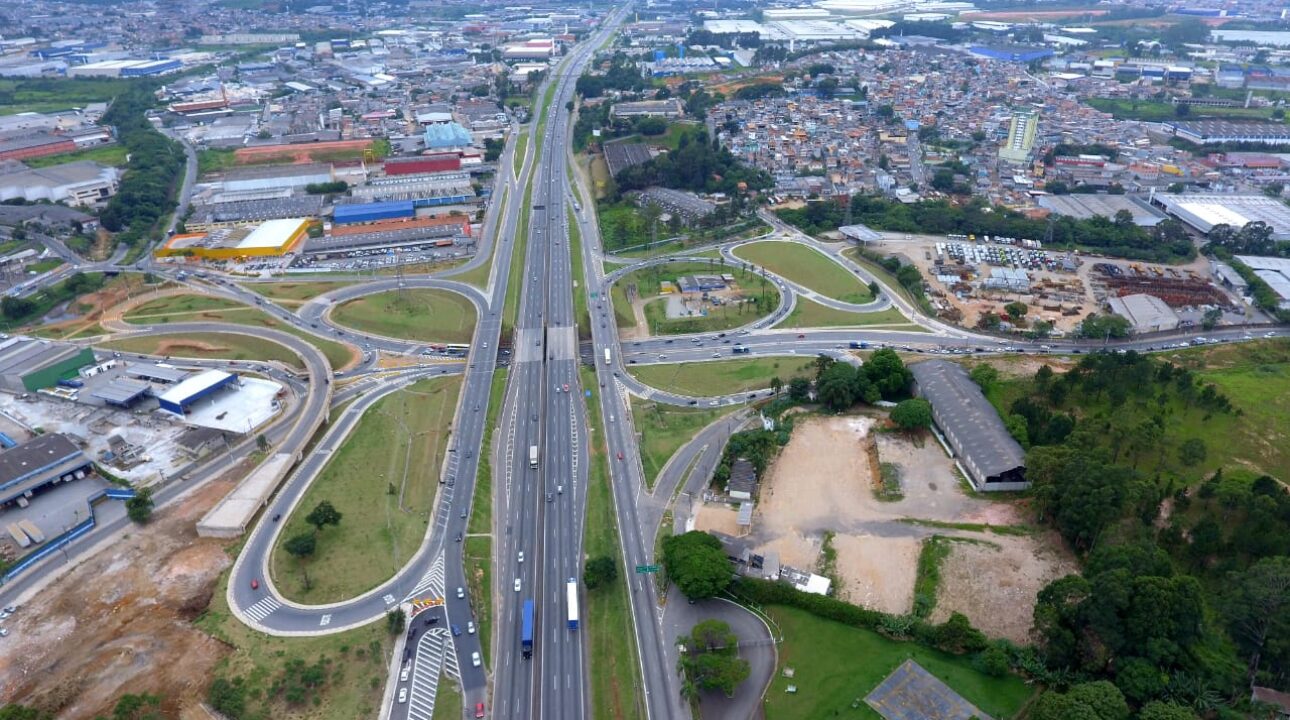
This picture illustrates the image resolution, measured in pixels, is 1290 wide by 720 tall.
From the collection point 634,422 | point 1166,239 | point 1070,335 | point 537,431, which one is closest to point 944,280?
point 1070,335

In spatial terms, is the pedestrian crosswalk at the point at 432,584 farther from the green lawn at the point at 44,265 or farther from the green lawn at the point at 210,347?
the green lawn at the point at 44,265

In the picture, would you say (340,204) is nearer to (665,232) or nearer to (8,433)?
(665,232)

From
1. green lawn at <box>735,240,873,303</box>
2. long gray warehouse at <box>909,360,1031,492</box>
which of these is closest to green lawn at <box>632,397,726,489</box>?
long gray warehouse at <box>909,360,1031,492</box>

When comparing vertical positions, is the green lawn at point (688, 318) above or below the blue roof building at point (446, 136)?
below

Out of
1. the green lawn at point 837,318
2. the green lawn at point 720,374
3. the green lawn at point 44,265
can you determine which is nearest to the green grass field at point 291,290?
the green lawn at point 44,265

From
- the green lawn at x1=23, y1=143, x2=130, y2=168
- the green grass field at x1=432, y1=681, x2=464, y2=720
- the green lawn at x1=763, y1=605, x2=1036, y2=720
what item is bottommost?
the green lawn at x1=763, y1=605, x2=1036, y2=720

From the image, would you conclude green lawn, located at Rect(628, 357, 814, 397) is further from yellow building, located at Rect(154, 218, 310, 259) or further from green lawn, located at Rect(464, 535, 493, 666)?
yellow building, located at Rect(154, 218, 310, 259)
